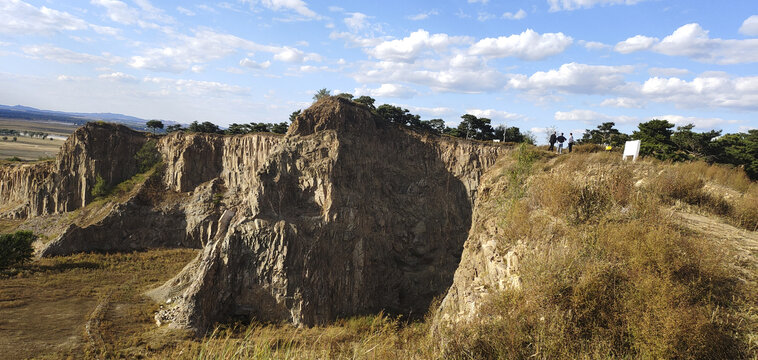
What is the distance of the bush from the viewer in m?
30.0

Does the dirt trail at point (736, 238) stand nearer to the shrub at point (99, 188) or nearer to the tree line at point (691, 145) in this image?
the tree line at point (691, 145)

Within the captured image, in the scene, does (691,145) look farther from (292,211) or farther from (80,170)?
(80,170)

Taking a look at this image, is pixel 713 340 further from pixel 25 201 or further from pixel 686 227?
pixel 25 201

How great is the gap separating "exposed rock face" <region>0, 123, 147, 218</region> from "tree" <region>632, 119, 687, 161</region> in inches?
2118

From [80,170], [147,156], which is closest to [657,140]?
[147,156]

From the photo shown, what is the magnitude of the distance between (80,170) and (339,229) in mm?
36564

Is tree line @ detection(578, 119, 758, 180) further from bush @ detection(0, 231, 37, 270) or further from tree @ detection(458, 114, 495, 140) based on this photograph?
bush @ detection(0, 231, 37, 270)

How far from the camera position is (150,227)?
38562mm

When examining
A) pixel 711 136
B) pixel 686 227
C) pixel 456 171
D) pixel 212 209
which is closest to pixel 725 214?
pixel 686 227

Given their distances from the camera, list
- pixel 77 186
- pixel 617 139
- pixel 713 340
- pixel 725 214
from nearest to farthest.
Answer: pixel 713 340, pixel 725 214, pixel 617 139, pixel 77 186

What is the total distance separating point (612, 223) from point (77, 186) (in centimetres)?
5382

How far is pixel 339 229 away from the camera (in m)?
27.2

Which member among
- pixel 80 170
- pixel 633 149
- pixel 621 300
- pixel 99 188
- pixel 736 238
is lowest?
pixel 99 188

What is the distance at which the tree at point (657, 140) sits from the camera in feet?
76.1
